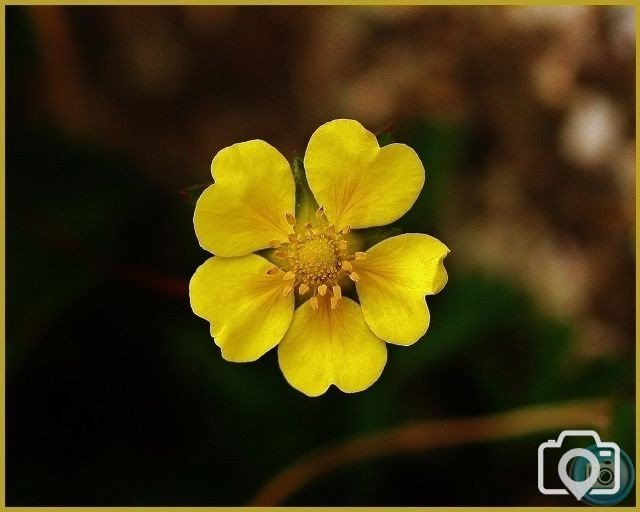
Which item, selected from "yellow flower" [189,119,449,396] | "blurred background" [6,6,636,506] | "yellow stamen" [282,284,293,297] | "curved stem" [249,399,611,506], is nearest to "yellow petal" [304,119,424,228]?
"yellow flower" [189,119,449,396]

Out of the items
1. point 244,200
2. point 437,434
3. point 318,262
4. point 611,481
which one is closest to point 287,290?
point 318,262

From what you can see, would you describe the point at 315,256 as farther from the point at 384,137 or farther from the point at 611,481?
the point at 611,481

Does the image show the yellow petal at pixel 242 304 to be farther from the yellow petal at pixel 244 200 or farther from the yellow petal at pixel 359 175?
the yellow petal at pixel 359 175

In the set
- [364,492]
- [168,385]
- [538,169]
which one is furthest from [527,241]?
[168,385]

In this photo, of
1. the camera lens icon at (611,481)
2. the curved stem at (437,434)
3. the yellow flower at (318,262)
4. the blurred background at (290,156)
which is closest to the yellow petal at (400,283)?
the yellow flower at (318,262)

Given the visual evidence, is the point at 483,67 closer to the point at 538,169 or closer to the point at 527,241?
the point at 538,169

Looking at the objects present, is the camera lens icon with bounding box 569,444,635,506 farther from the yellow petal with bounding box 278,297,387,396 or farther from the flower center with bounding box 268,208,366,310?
the flower center with bounding box 268,208,366,310
